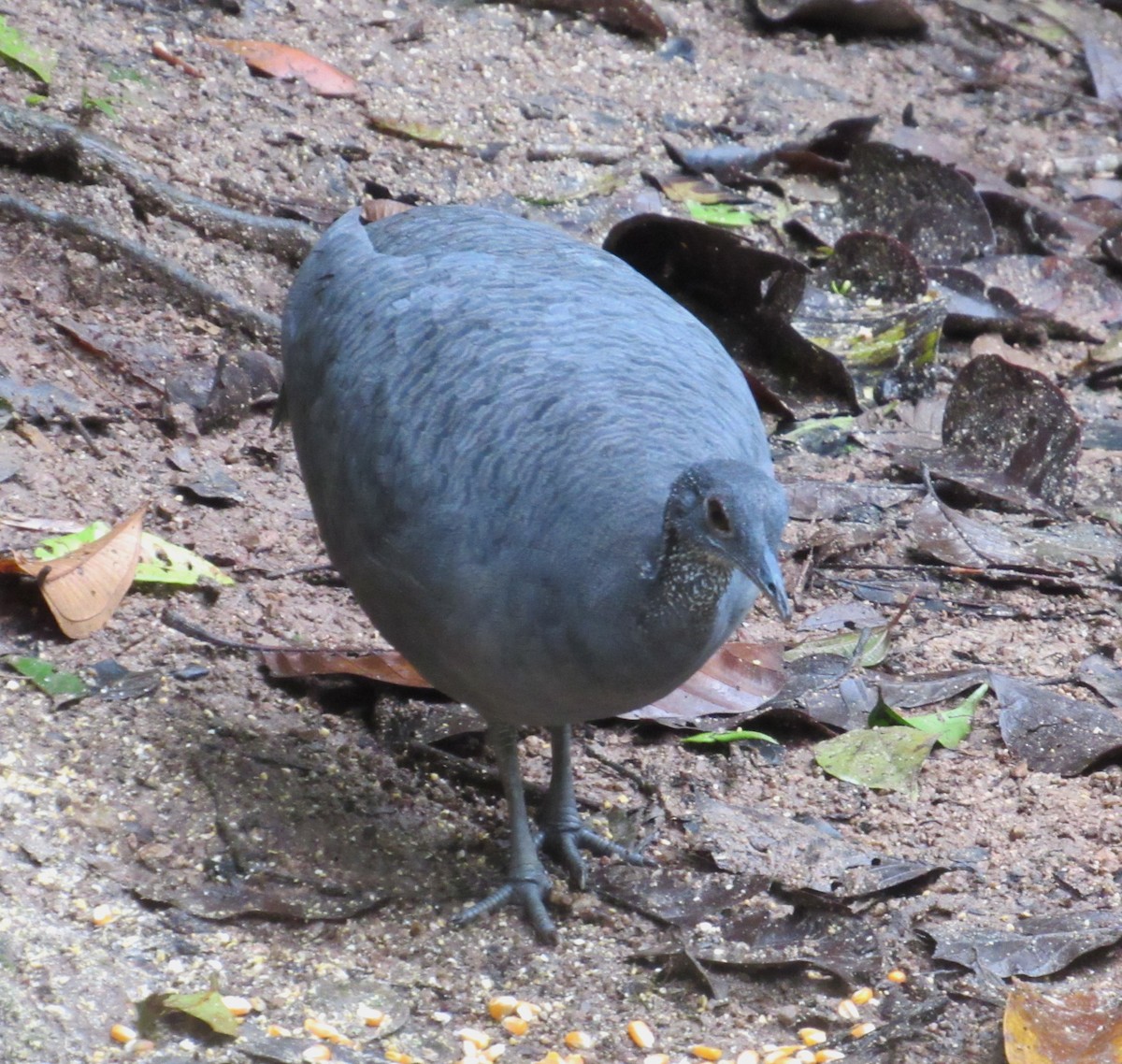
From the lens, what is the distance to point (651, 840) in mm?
4051

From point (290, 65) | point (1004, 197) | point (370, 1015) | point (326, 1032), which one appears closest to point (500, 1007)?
point (370, 1015)

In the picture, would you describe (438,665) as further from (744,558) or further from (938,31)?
(938,31)

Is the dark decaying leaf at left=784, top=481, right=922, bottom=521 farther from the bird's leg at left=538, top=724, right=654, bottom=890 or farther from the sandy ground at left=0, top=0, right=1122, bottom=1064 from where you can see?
the bird's leg at left=538, top=724, right=654, bottom=890

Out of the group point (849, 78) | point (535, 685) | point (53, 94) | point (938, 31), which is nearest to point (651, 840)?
point (535, 685)

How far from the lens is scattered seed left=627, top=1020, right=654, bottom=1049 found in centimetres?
334

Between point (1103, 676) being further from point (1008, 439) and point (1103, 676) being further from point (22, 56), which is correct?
point (22, 56)

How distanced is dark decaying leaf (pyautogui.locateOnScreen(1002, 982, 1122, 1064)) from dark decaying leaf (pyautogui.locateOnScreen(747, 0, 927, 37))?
6.26m

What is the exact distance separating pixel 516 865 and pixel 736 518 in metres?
1.30

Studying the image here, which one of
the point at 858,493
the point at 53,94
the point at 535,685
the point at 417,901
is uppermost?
the point at 53,94

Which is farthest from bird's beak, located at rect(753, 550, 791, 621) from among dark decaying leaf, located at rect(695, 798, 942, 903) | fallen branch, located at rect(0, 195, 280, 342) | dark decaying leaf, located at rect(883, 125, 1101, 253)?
dark decaying leaf, located at rect(883, 125, 1101, 253)

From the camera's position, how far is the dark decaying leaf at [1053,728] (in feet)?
13.9

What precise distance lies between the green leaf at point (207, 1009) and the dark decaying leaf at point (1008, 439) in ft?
11.0

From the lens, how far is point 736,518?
9.85 ft

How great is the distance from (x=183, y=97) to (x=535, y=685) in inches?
152
